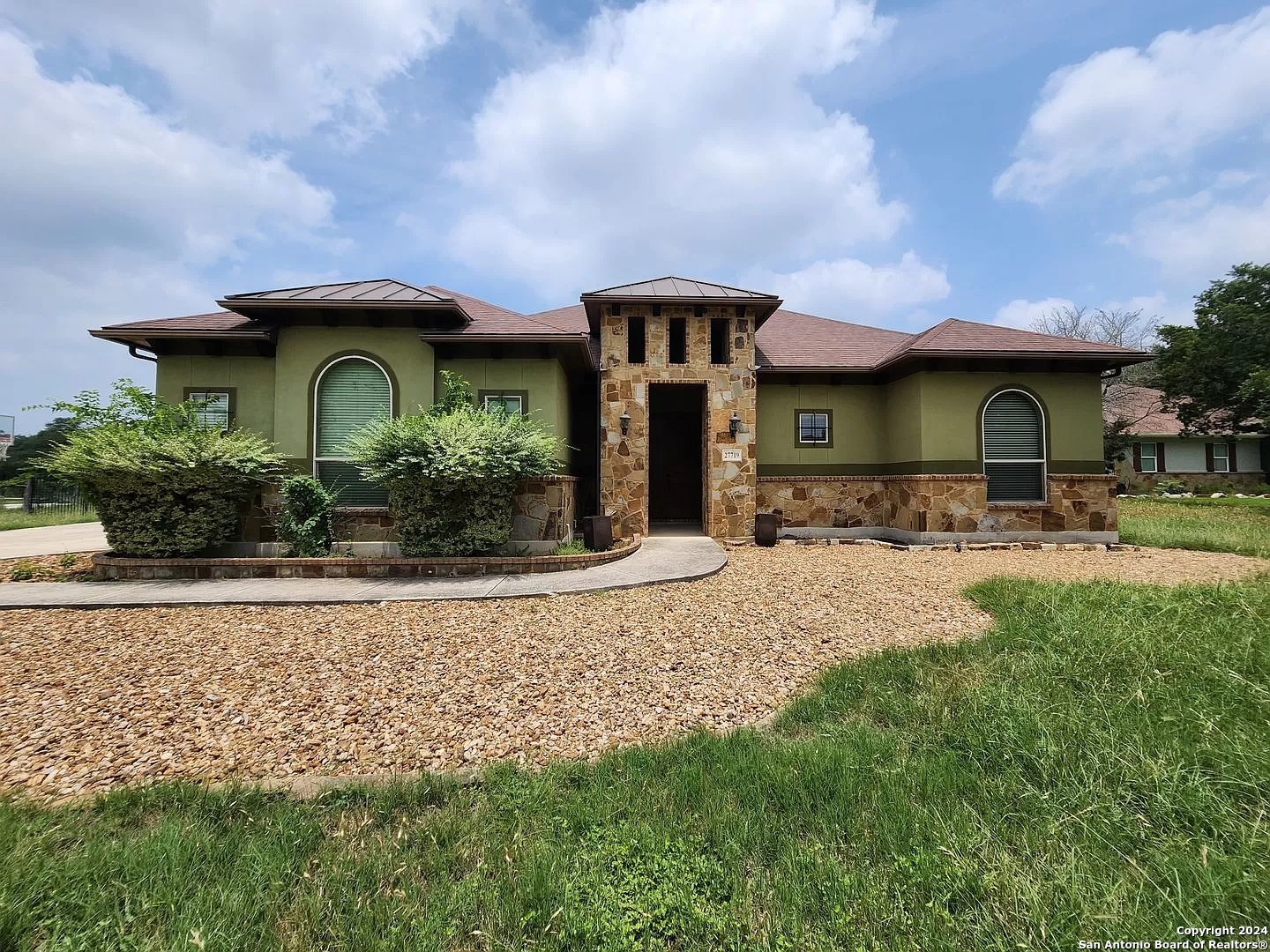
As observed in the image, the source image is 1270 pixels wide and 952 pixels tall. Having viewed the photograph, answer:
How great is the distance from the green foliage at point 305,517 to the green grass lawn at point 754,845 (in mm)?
6540

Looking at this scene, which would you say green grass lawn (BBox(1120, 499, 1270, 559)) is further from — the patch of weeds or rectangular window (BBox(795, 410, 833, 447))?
the patch of weeds

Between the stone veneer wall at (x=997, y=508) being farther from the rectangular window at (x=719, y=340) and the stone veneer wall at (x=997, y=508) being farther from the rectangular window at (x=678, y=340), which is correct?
the rectangular window at (x=678, y=340)

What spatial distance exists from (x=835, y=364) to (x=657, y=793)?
38.1 feet

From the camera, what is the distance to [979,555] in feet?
32.0

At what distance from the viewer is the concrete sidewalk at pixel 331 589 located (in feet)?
21.2

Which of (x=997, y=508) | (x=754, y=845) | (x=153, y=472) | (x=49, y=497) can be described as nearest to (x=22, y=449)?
(x=49, y=497)

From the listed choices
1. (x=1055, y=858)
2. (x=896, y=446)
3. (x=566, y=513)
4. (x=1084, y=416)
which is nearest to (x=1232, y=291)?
(x=1084, y=416)

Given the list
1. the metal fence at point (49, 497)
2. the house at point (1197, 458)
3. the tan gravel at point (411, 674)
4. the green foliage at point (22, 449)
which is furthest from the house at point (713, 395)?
the green foliage at point (22, 449)

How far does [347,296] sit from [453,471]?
14.9ft

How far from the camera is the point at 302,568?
26.3 feet

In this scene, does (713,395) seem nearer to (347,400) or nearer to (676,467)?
(676,467)

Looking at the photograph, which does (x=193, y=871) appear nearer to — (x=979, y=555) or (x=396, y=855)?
(x=396, y=855)

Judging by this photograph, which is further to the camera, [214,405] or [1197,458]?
[1197,458]

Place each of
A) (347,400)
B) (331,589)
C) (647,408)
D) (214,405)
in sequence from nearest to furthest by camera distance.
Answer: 1. (331,589)
2. (347,400)
3. (214,405)
4. (647,408)
